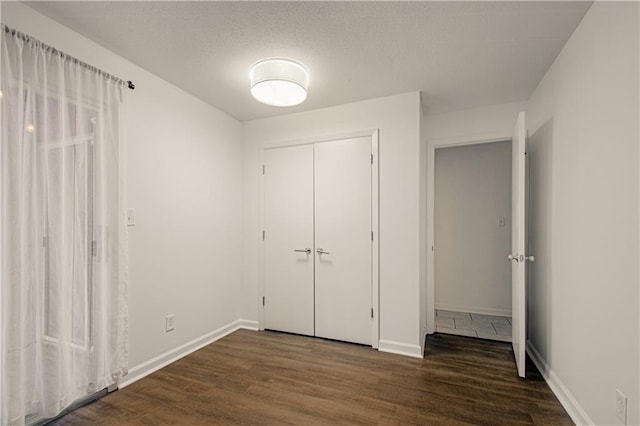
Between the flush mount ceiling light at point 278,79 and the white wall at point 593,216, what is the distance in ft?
5.96

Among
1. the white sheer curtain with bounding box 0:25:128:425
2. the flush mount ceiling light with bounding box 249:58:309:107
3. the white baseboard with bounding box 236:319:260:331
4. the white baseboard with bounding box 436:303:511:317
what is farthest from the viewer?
the white baseboard with bounding box 436:303:511:317

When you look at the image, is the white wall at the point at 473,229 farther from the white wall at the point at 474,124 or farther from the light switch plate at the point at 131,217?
the light switch plate at the point at 131,217

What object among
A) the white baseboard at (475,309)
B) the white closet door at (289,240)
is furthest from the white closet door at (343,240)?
the white baseboard at (475,309)

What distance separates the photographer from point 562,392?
6.69 ft

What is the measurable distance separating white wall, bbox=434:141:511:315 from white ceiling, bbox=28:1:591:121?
1.50 m

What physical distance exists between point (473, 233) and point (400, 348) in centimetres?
222

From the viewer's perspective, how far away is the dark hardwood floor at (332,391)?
189 centimetres

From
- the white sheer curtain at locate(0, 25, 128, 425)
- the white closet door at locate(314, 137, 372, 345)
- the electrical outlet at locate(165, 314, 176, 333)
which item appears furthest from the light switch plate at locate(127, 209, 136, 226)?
the white closet door at locate(314, 137, 372, 345)

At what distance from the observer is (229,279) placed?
3467mm

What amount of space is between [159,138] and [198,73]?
651mm

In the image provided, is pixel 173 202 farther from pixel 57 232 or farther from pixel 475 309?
pixel 475 309

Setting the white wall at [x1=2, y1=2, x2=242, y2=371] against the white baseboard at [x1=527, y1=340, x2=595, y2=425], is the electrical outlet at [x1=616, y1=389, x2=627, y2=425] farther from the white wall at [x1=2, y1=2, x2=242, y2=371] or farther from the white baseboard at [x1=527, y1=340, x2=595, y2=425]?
the white wall at [x1=2, y1=2, x2=242, y2=371]

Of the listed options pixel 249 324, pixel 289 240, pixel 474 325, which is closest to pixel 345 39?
pixel 289 240

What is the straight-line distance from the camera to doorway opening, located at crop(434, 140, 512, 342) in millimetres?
4082
